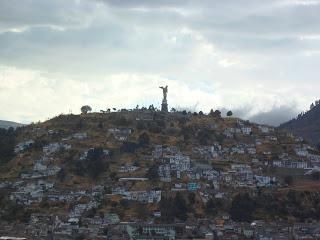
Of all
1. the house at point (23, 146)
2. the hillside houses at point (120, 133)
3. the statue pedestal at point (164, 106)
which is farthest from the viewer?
the statue pedestal at point (164, 106)

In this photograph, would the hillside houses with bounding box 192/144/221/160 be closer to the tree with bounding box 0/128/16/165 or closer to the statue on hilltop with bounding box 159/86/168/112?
the statue on hilltop with bounding box 159/86/168/112

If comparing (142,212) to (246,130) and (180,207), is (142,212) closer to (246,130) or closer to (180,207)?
(180,207)

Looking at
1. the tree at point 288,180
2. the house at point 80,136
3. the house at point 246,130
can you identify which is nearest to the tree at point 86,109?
the house at point 80,136

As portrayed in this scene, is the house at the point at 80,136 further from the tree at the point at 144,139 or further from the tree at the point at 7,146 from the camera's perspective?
the tree at the point at 7,146

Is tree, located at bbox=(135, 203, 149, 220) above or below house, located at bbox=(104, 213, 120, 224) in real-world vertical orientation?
above

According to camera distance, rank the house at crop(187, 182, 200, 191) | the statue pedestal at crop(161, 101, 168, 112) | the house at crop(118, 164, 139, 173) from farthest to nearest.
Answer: the statue pedestal at crop(161, 101, 168, 112), the house at crop(118, 164, 139, 173), the house at crop(187, 182, 200, 191)

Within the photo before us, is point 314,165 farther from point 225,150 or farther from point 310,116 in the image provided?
point 310,116

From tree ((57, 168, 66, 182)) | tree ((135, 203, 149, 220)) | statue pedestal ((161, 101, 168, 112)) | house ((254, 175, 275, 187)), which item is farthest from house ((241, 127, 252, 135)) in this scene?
tree ((135, 203, 149, 220))
